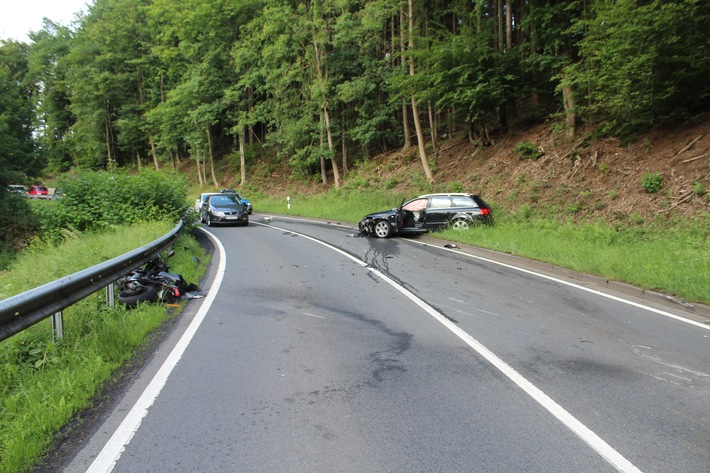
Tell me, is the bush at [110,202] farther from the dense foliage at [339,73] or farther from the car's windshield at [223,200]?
the car's windshield at [223,200]

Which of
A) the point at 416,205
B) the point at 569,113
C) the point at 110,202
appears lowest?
the point at 416,205

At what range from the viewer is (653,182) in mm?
13625

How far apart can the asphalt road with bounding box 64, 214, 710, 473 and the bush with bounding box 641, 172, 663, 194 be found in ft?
25.2

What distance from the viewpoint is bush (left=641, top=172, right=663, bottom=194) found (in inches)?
533

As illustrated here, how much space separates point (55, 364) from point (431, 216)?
1344 cm

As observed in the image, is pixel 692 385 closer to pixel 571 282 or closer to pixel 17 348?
pixel 571 282

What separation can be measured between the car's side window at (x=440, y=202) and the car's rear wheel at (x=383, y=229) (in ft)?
5.55

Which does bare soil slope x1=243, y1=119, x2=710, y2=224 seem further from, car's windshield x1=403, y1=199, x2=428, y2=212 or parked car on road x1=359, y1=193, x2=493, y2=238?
car's windshield x1=403, y1=199, x2=428, y2=212

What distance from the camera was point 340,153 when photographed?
123 feet

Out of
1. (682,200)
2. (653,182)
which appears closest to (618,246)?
(682,200)

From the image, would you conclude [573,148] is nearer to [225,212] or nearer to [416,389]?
[225,212]

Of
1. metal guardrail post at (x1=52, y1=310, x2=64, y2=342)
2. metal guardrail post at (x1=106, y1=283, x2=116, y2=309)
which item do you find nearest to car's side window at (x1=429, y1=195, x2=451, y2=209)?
metal guardrail post at (x1=106, y1=283, x2=116, y2=309)

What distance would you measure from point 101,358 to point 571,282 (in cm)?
820

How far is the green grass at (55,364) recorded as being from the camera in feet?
10.7
